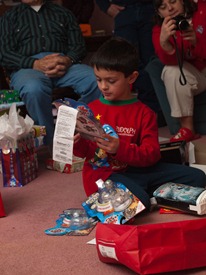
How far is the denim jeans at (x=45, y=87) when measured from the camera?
270cm

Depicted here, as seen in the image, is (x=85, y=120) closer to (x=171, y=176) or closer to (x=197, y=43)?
(x=171, y=176)

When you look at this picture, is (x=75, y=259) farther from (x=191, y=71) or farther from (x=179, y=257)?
(x=191, y=71)

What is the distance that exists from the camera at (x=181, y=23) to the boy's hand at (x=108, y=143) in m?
1.08

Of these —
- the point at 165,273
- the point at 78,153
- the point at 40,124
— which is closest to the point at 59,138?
the point at 78,153

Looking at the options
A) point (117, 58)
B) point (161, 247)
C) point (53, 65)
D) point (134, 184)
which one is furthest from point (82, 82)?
point (161, 247)

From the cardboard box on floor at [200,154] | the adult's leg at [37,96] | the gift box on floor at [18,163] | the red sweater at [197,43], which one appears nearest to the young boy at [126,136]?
the cardboard box on floor at [200,154]

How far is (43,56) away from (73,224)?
4.40 ft

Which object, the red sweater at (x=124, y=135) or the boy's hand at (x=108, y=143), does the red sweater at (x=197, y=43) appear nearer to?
the red sweater at (x=124, y=135)

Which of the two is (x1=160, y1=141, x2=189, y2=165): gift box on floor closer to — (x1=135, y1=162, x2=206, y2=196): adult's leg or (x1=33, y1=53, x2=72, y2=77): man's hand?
(x1=135, y1=162, x2=206, y2=196): adult's leg

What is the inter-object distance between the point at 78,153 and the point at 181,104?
1.14 metres

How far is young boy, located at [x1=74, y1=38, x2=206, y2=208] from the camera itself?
6.32 feet

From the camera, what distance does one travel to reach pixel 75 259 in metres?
1.57

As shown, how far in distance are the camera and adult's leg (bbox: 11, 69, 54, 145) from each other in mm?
731

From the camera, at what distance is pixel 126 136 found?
1953 millimetres
